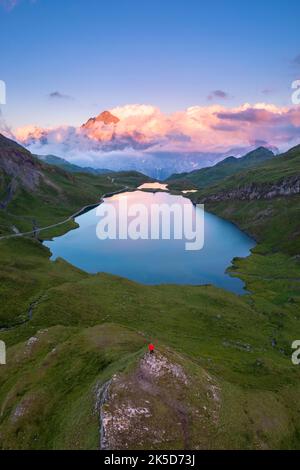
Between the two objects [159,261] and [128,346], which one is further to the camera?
[159,261]

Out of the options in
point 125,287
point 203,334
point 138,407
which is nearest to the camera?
point 138,407

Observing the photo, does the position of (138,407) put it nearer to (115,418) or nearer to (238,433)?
(115,418)

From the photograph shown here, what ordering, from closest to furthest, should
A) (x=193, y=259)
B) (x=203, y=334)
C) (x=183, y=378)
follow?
(x=183, y=378)
(x=203, y=334)
(x=193, y=259)

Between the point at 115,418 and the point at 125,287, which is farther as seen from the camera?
the point at 125,287

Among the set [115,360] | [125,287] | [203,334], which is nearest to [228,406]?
[115,360]

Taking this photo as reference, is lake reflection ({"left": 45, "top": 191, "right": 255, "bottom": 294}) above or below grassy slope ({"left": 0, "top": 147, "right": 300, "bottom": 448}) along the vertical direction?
above

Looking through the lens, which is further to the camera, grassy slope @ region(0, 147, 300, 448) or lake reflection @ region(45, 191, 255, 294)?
lake reflection @ region(45, 191, 255, 294)

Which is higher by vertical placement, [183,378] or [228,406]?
[183,378]

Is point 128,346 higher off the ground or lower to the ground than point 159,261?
lower
